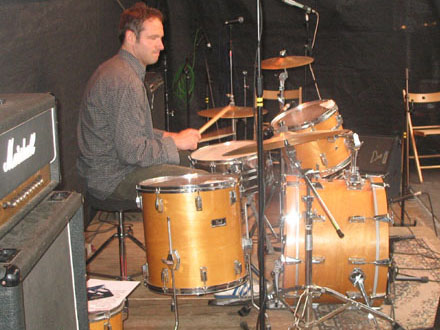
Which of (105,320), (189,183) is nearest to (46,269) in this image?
(105,320)

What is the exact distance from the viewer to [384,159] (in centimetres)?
484

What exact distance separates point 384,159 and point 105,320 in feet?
10.3

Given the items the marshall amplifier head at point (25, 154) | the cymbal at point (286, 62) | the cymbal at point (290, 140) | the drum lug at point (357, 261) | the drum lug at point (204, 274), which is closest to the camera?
the marshall amplifier head at point (25, 154)

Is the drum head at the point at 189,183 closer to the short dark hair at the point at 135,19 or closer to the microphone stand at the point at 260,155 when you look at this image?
the microphone stand at the point at 260,155

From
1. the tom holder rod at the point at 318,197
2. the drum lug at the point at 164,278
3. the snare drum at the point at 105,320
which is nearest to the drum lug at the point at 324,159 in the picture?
the tom holder rod at the point at 318,197

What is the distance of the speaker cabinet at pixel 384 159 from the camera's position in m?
4.83

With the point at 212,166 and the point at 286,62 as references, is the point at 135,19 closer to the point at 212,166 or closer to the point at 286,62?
the point at 212,166

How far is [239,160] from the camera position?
2967mm

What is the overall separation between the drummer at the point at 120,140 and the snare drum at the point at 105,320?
0.89m

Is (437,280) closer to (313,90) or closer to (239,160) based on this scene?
(239,160)

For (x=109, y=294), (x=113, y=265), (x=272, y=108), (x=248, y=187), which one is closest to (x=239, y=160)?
(x=248, y=187)

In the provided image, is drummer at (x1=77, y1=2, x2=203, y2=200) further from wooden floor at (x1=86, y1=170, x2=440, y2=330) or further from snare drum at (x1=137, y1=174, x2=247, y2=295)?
wooden floor at (x1=86, y1=170, x2=440, y2=330)

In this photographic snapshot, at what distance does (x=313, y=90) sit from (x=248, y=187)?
11.0ft

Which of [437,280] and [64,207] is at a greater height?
[64,207]
